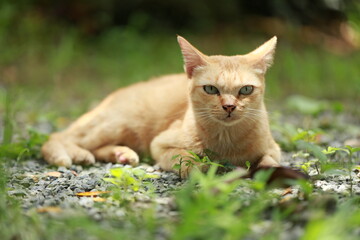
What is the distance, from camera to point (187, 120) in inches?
132

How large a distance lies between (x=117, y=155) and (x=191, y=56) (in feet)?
3.24

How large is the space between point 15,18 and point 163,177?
622 cm

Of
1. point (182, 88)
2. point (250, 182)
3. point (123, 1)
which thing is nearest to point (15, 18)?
point (123, 1)

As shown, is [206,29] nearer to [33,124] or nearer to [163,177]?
[33,124]

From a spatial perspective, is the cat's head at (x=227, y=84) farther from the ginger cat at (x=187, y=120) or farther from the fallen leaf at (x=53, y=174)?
the fallen leaf at (x=53, y=174)

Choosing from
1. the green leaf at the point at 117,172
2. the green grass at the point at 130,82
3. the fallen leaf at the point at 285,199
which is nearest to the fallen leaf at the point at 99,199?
the green leaf at the point at 117,172

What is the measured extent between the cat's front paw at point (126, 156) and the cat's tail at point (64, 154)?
0.19m

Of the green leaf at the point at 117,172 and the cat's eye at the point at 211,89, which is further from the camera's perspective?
the cat's eye at the point at 211,89

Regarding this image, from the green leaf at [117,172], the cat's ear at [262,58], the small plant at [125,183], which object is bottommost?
the small plant at [125,183]

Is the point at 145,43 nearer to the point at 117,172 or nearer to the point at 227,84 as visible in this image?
the point at 227,84

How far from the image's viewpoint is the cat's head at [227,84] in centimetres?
295

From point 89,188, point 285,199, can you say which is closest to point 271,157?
point 285,199

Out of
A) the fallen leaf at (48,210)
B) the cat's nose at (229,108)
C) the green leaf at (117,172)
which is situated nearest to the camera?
the fallen leaf at (48,210)

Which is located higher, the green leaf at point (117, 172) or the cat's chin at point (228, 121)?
the cat's chin at point (228, 121)
